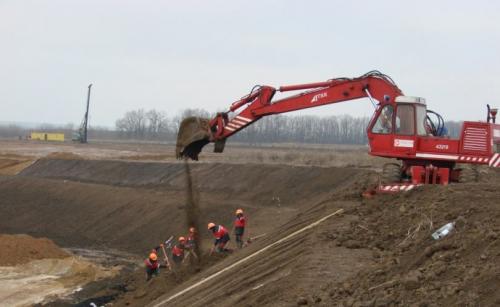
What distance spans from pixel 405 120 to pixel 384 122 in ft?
1.57

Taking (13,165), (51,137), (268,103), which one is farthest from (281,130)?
(268,103)

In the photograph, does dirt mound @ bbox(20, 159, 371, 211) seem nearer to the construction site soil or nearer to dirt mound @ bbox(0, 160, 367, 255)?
dirt mound @ bbox(0, 160, 367, 255)

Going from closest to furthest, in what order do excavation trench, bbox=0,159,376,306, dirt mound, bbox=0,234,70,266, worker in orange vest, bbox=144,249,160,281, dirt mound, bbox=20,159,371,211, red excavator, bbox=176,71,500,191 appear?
red excavator, bbox=176,71,500,191, worker in orange vest, bbox=144,249,160,281, dirt mound, bbox=0,234,70,266, excavation trench, bbox=0,159,376,306, dirt mound, bbox=20,159,371,211

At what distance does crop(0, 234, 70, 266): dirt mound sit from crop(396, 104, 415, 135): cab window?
14.2 meters

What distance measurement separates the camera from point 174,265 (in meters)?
17.4

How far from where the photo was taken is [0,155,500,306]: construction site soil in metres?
6.74

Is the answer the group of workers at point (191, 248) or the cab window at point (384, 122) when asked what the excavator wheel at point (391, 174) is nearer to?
the cab window at point (384, 122)

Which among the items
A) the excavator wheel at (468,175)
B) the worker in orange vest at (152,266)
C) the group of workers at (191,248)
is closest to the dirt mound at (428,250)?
the excavator wheel at (468,175)

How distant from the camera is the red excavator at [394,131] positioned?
13.2m

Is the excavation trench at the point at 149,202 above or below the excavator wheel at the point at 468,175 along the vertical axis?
below

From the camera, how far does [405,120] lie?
44.6 feet

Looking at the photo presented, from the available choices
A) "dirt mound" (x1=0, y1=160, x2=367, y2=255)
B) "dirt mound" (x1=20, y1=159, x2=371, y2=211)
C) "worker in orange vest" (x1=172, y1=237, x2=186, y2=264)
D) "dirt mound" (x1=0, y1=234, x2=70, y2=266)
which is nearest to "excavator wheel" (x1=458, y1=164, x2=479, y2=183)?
"dirt mound" (x1=20, y1=159, x2=371, y2=211)

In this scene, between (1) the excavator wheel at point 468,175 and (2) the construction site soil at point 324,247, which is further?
(1) the excavator wheel at point 468,175

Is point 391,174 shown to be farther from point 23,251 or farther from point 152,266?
point 23,251
